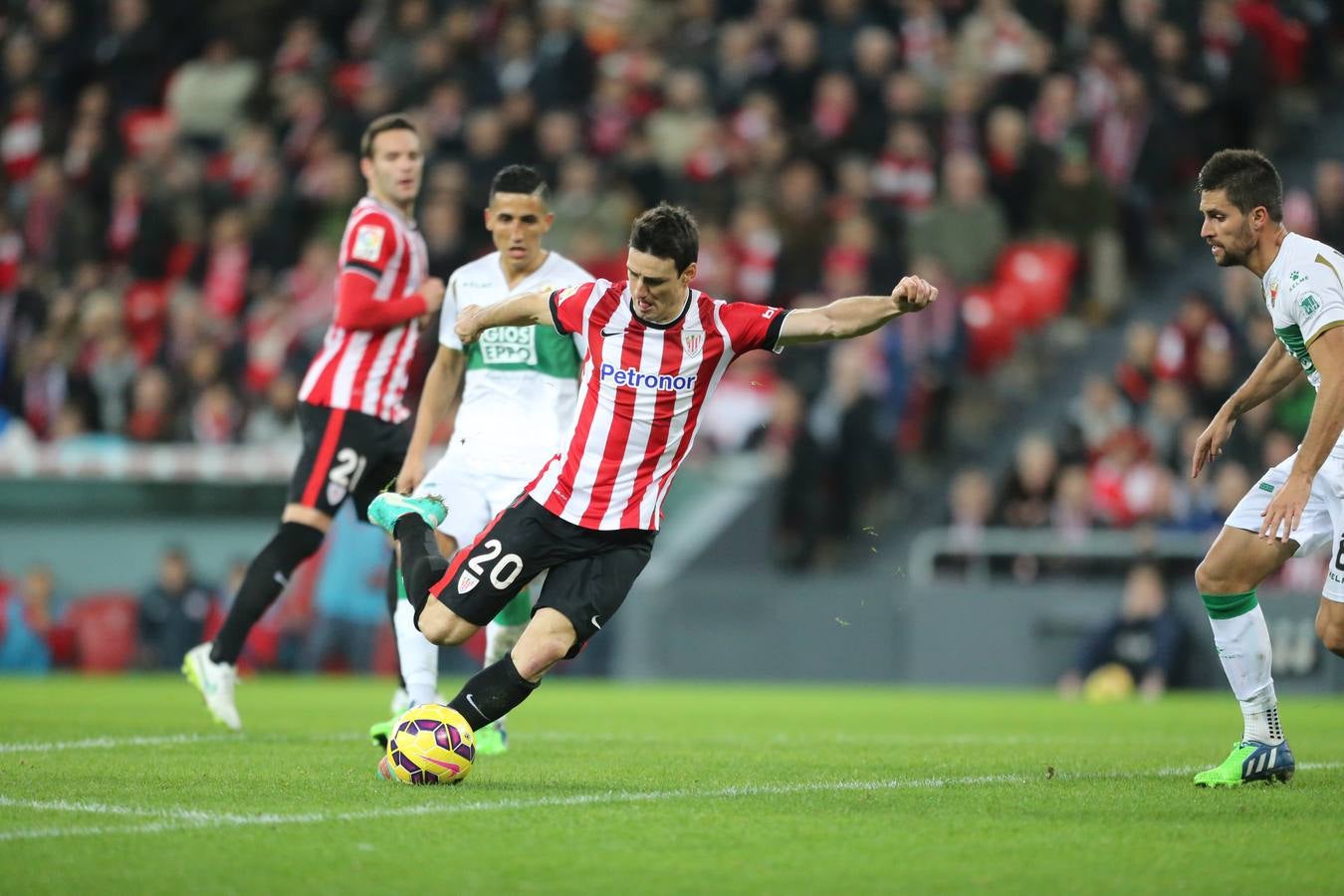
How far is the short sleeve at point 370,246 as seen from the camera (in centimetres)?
880

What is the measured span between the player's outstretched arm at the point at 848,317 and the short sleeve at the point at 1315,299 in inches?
48.9

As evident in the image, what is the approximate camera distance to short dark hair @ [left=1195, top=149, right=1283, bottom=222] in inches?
262

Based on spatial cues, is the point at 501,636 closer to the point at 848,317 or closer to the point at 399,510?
the point at 399,510

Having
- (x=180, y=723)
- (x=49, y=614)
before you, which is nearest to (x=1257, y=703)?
(x=180, y=723)

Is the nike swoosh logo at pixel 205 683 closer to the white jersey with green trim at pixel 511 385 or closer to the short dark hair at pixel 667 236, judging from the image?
the white jersey with green trim at pixel 511 385

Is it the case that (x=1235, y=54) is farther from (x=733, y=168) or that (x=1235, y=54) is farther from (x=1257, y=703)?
(x=1257, y=703)

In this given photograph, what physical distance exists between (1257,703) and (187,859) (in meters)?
3.94

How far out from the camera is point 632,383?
6781 millimetres

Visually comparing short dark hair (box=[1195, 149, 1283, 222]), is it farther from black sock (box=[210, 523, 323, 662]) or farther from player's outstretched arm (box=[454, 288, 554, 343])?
black sock (box=[210, 523, 323, 662])

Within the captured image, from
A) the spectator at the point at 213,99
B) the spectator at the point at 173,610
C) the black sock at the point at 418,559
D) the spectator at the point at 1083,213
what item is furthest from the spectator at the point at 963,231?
the black sock at the point at 418,559

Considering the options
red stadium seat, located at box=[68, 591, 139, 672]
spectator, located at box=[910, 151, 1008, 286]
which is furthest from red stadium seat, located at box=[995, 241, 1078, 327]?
red stadium seat, located at box=[68, 591, 139, 672]

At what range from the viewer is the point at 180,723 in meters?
9.62

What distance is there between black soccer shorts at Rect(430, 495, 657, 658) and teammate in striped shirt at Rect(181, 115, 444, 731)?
7.26ft

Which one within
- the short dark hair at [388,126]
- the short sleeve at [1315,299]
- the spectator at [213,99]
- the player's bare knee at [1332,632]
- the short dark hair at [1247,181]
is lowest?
the player's bare knee at [1332,632]
